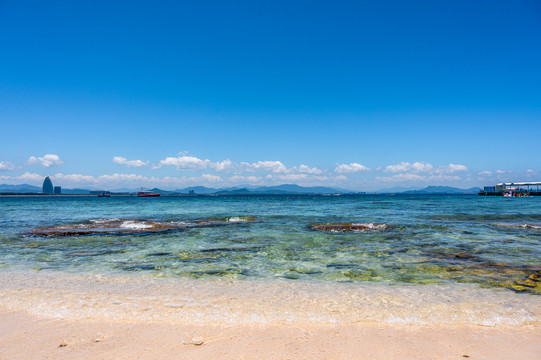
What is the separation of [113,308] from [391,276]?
8.18 m

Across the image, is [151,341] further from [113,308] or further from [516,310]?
[516,310]

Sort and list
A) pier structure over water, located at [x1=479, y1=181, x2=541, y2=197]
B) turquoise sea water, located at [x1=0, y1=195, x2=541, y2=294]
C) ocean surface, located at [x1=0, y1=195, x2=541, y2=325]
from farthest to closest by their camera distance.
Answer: pier structure over water, located at [x1=479, y1=181, x2=541, y2=197]
turquoise sea water, located at [x1=0, y1=195, x2=541, y2=294]
ocean surface, located at [x1=0, y1=195, x2=541, y2=325]

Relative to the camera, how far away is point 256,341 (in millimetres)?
5309

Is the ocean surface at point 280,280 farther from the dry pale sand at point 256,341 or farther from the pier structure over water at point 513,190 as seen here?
the pier structure over water at point 513,190

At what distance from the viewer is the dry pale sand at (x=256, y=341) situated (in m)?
4.81

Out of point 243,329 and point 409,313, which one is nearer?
point 243,329

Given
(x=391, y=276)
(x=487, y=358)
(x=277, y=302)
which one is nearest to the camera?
(x=487, y=358)

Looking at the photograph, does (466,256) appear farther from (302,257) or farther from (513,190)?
(513,190)

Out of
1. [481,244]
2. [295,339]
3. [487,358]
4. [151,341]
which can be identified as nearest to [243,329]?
[295,339]

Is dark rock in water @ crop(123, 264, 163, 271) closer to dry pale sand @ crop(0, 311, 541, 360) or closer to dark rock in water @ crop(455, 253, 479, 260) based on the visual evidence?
dry pale sand @ crop(0, 311, 541, 360)

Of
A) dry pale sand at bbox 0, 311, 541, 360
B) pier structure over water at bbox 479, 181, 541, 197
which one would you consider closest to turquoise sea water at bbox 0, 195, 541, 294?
dry pale sand at bbox 0, 311, 541, 360

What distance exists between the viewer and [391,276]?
32.6ft

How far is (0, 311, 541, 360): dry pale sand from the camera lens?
4809mm

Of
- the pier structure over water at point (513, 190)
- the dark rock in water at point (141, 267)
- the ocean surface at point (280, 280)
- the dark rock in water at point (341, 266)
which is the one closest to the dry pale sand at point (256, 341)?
the ocean surface at point (280, 280)
